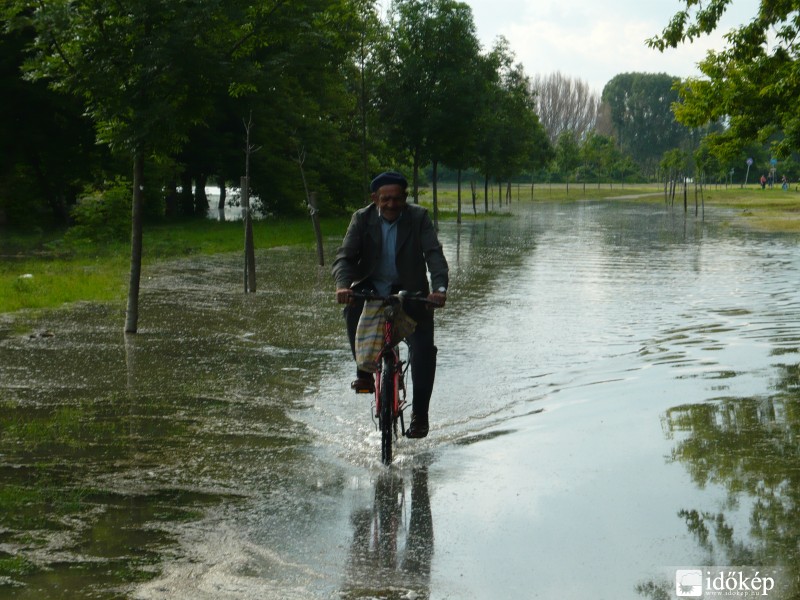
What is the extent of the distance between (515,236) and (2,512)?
116 feet

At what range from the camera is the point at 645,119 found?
160 meters

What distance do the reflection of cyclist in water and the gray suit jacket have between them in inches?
53.2

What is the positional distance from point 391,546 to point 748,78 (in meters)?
18.2

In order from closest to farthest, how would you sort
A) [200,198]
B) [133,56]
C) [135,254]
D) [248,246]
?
1. [133,56]
2. [135,254]
3. [248,246]
4. [200,198]

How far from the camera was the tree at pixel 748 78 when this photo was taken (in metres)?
18.4

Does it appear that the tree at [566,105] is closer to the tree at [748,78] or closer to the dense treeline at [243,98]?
the dense treeline at [243,98]

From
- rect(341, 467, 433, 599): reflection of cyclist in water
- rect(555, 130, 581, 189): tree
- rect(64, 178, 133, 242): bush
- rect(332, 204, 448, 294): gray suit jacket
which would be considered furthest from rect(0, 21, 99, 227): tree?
rect(555, 130, 581, 189): tree

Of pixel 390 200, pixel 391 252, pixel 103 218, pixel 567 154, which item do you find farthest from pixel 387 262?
pixel 567 154

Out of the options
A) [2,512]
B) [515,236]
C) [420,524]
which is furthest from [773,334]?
[515,236]

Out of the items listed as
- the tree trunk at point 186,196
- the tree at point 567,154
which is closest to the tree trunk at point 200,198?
the tree trunk at point 186,196

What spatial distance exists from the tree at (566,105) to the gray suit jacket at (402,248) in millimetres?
158198

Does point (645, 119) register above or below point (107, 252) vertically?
above

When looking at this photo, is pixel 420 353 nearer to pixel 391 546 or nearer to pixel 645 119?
pixel 391 546

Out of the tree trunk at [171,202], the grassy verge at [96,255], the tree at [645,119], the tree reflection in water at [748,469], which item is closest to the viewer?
the tree reflection in water at [748,469]
